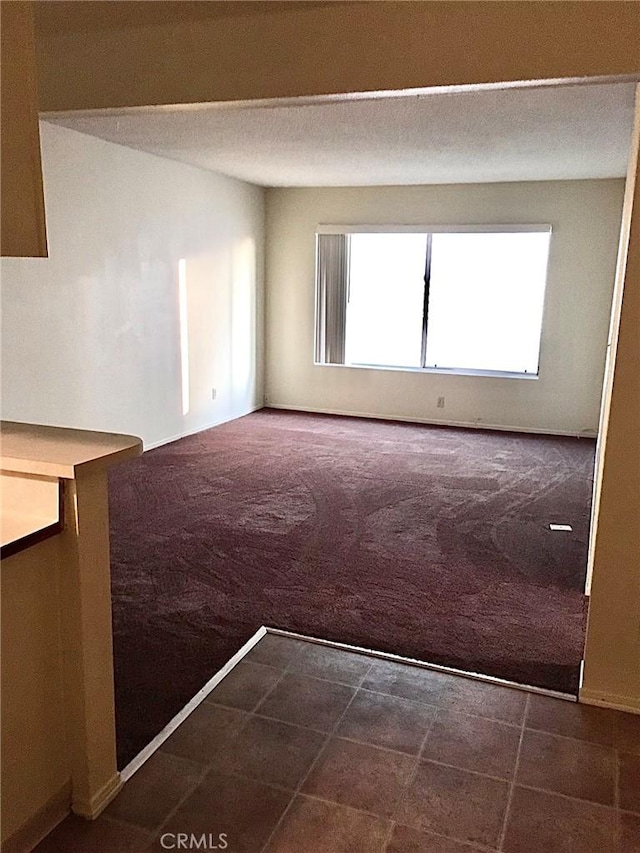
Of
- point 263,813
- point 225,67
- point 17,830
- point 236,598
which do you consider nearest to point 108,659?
point 17,830

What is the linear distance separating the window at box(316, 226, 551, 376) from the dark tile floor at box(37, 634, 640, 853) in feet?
16.7

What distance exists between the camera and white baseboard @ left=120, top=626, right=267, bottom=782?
2.07 metres

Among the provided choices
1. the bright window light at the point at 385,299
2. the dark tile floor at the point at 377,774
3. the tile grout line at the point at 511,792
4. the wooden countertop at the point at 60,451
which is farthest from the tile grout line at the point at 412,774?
the bright window light at the point at 385,299

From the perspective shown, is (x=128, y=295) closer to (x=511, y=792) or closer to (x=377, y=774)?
(x=377, y=774)

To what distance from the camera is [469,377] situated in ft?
23.3

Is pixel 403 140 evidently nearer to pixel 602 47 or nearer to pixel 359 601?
pixel 602 47

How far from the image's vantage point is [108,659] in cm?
190

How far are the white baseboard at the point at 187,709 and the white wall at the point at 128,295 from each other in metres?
2.51

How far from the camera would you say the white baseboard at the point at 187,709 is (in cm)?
207

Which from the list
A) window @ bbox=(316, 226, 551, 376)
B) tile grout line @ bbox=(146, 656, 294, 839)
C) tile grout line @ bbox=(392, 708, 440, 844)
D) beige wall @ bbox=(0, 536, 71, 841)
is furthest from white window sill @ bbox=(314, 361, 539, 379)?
beige wall @ bbox=(0, 536, 71, 841)

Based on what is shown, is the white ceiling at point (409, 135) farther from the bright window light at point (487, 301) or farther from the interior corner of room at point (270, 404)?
the bright window light at point (487, 301)

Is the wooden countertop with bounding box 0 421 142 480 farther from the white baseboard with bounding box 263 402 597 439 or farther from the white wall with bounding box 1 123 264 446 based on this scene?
the white baseboard with bounding box 263 402 597 439

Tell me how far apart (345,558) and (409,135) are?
9.21ft

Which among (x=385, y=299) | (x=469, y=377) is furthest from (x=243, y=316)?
(x=469, y=377)
